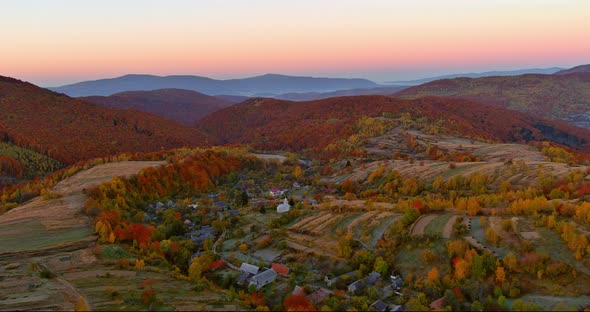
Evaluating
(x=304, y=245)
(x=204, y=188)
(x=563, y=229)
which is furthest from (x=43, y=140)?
(x=563, y=229)

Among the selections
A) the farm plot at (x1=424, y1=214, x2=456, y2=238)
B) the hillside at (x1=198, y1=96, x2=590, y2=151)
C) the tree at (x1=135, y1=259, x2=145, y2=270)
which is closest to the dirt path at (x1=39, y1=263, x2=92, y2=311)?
the tree at (x1=135, y1=259, x2=145, y2=270)

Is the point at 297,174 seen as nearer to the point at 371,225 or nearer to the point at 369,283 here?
the point at 371,225

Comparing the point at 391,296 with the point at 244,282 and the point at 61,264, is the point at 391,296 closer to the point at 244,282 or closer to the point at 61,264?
the point at 244,282

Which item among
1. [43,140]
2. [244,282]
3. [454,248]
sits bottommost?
[244,282]

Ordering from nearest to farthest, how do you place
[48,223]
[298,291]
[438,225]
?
1. [298,291]
2. [438,225]
3. [48,223]

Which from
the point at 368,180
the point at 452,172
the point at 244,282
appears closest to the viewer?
the point at 244,282

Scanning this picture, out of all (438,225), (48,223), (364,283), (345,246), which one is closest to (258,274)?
(345,246)

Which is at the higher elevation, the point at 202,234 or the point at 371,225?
the point at 371,225
